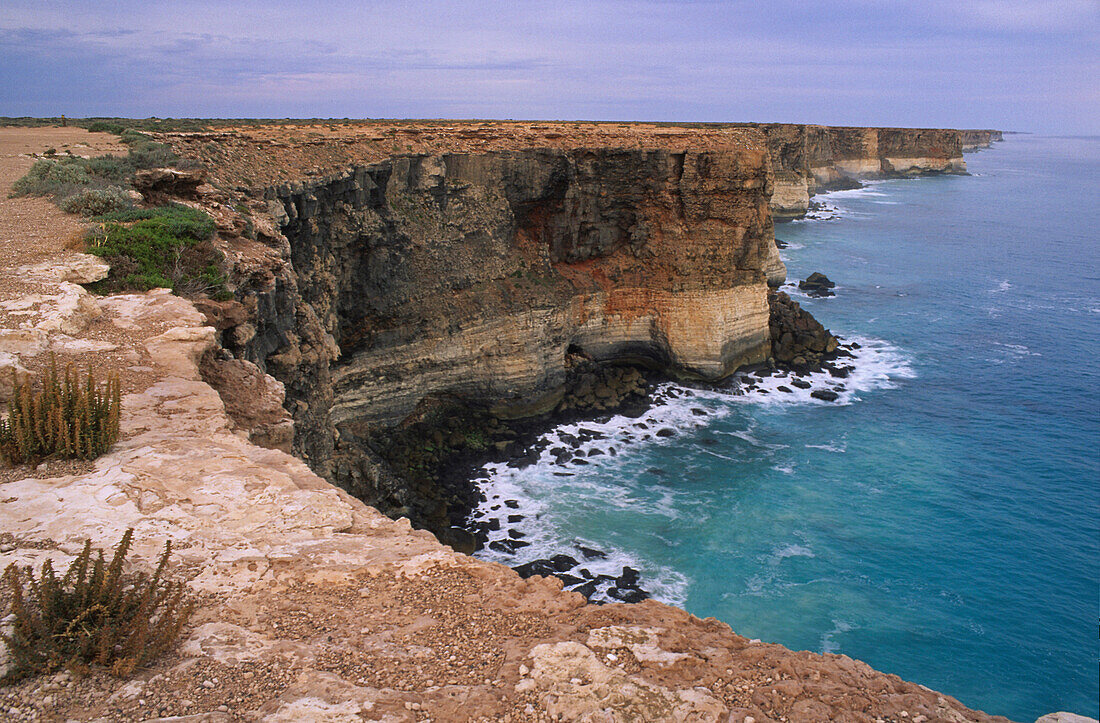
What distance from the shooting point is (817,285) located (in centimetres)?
5262

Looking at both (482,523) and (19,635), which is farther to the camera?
(482,523)

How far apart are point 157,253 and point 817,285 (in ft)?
161

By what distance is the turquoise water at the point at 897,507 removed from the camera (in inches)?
727

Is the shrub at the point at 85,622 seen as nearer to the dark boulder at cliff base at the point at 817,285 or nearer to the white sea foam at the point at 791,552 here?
the white sea foam at the point at 791,552

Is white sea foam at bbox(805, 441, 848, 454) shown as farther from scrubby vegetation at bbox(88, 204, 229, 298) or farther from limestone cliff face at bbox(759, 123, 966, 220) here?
limestone cliff face at bbox(759, 123, 966, 220)

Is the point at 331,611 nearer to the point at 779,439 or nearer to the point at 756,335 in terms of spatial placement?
the point at 779,439

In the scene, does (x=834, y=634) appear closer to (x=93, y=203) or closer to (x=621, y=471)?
(x=621, y=471)

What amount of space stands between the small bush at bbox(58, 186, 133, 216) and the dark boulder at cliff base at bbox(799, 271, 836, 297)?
1839 inches

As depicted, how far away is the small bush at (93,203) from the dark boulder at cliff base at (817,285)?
46.7 meters

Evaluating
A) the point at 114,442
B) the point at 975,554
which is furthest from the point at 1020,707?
the point at 114,442

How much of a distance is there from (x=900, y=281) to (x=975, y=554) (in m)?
39.4

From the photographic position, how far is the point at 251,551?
255 inches

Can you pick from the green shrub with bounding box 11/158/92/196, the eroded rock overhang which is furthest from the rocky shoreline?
the green shrub with bounding box 11/158/92/196

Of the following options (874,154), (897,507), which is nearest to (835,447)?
(897,507)
